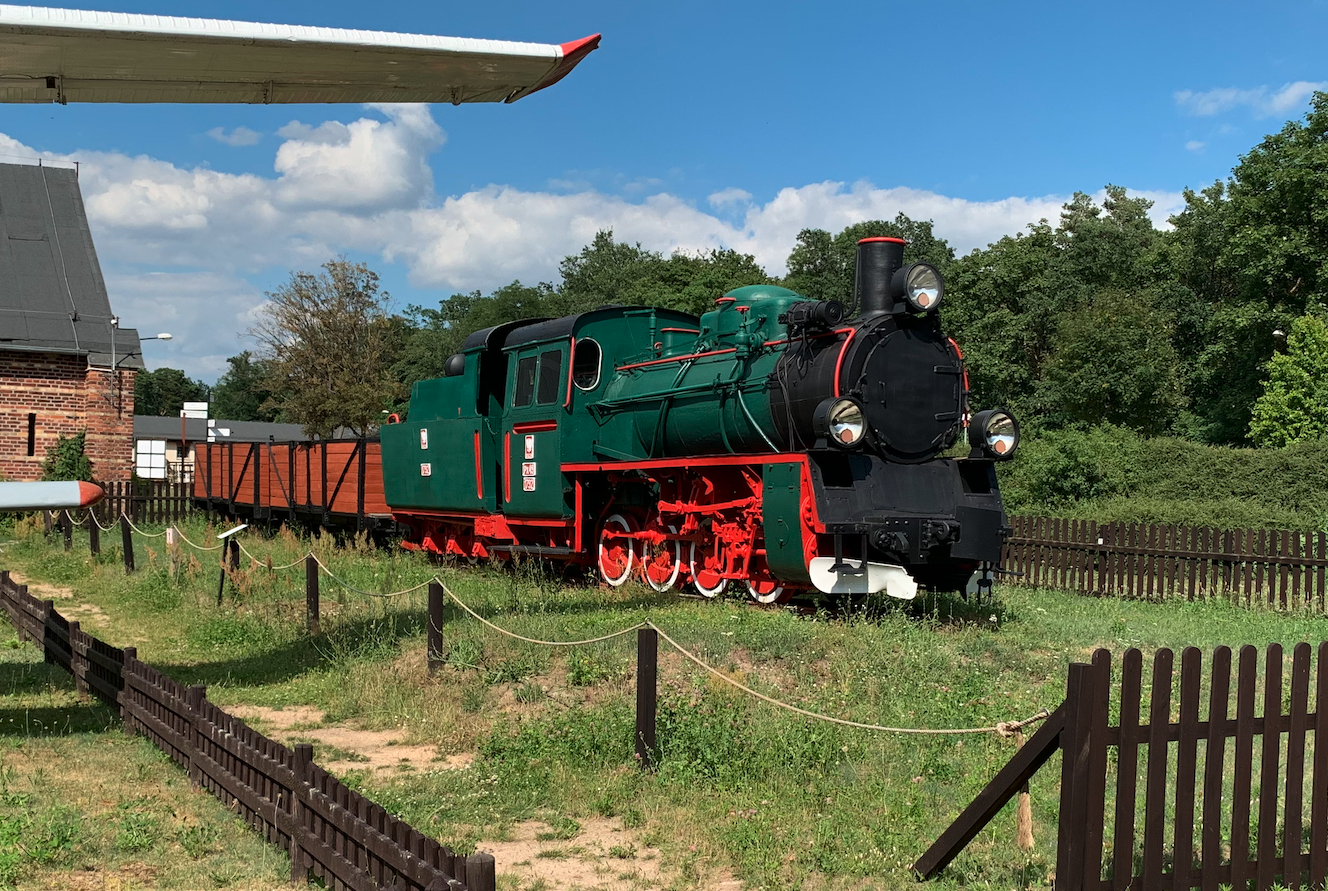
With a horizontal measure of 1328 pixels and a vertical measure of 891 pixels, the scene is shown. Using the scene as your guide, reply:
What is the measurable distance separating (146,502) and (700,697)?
22750 millimetres

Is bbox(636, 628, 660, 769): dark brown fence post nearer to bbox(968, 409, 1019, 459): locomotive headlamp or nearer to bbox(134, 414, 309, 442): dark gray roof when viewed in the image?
bbox(968, 409, 1019, 459): locomotive headlamp

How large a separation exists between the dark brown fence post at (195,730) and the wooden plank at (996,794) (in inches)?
162


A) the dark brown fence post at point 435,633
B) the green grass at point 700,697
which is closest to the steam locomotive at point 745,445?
the green grass at point 700,697

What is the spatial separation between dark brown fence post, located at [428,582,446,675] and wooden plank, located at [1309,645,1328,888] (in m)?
6.31

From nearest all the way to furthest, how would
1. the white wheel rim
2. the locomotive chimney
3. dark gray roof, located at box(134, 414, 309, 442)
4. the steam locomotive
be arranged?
1. the steam locomotive
2. the locomotive chimney
3. the white wheel rim
4. dark gray roof, located at box(134, 414, 309, 442)

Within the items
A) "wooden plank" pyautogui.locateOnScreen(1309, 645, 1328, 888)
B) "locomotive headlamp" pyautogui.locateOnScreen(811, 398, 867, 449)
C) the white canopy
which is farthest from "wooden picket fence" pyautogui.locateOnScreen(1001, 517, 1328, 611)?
"wooden plank" pyautogui.locateOnScreen(1309, 645, 1328, 888)

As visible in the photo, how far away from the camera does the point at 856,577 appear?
10227 mm

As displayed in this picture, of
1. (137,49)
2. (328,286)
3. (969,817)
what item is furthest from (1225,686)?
(328,286)

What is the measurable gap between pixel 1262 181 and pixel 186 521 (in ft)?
105

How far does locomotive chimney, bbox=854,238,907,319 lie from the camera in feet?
36.4

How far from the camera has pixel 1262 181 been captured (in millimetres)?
34562

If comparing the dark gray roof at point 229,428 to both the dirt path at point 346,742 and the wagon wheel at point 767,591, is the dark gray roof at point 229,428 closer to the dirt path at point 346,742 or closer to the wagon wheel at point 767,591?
the wagon wheel at point 767,591

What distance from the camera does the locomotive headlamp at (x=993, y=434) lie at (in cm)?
1111

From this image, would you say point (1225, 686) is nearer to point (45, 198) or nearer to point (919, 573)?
point (919, 573)
